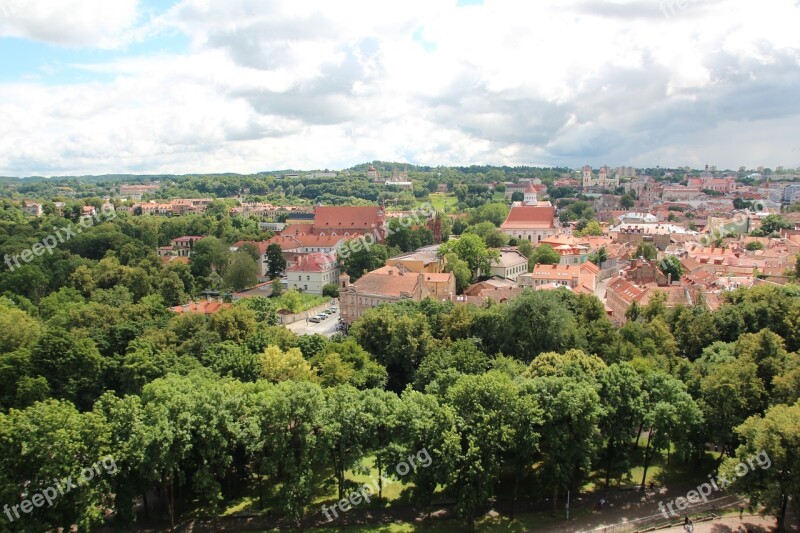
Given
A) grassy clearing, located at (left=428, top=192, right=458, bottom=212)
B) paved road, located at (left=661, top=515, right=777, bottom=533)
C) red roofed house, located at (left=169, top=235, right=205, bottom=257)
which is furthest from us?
grassy clearing, located at (left=428, top=192, right=458, bottom=212)

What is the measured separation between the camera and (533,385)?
26.3 meters

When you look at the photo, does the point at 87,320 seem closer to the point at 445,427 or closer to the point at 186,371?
the point at 186,371

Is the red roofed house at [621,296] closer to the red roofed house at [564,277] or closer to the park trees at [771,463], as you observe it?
the red roofed house at [564,277]

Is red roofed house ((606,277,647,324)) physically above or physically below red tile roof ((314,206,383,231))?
below

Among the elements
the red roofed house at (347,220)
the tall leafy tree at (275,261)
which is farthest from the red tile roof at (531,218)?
the tall leafy tree at (275,261)

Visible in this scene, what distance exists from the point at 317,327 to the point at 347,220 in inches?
1843

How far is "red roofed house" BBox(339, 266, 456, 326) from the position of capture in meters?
56.1

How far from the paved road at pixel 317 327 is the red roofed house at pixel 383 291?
1.86 m

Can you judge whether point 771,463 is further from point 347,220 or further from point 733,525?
point 347,220

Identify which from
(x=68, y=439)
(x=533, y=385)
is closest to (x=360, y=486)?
(x=533, y=385)

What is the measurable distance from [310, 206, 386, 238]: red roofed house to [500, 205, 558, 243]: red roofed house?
2489 cm

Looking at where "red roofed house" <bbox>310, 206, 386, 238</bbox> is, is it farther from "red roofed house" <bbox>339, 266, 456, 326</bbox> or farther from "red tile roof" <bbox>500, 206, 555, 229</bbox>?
"red roofed house" <bbox>339, 266, 456, 326</bbox>

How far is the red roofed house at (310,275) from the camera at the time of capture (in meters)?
72.8

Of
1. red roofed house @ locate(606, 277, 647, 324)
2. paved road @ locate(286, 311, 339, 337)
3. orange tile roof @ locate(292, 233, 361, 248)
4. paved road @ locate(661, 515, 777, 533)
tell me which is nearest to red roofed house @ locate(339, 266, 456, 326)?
paved road @ locate(286, 311, 339, 337)
